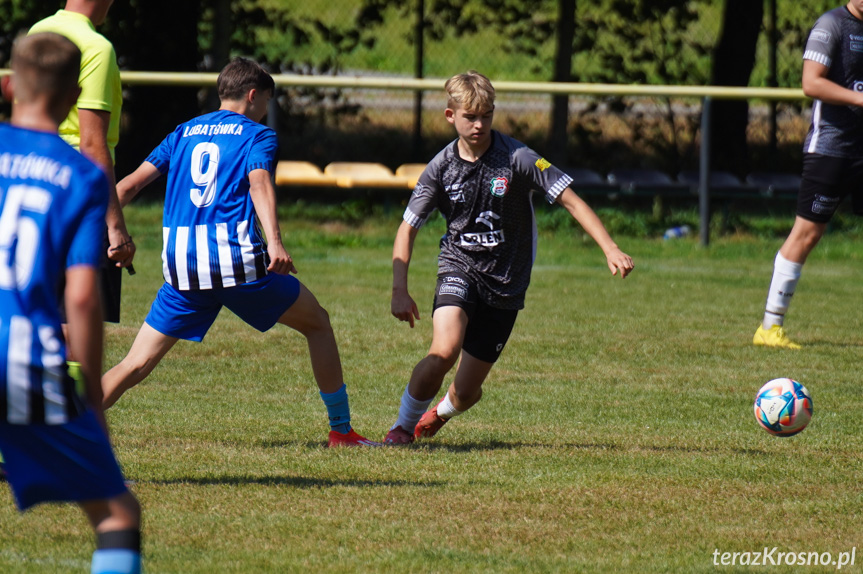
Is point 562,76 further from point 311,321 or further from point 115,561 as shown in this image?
point 115,561

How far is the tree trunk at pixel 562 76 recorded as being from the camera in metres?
14.6

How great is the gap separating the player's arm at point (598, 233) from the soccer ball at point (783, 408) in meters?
0.97

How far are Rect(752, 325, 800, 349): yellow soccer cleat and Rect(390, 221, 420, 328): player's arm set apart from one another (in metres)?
3.48

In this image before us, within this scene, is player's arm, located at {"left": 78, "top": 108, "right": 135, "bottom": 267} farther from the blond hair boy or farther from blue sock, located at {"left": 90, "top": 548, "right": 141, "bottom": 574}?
blue sock, located at {"left": 90, "top": 548, "right": 141, "bottom": 574}

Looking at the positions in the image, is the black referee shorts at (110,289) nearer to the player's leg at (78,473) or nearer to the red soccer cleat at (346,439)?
the red soccer cleat at (346,439)

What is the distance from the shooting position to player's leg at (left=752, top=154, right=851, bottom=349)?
25.0 ft

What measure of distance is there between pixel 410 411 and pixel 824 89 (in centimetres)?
389

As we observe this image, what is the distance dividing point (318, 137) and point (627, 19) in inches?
188

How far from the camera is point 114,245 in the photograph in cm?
443

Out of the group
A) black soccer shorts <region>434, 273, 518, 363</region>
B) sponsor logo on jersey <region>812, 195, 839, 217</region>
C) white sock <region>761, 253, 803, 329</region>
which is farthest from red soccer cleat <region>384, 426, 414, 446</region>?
sponsor logo on jersey <region>812, 195, 839, 217</region>

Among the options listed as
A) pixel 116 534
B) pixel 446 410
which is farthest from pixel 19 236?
pixel 446 410

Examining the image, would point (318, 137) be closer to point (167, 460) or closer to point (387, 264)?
point (387, 264)

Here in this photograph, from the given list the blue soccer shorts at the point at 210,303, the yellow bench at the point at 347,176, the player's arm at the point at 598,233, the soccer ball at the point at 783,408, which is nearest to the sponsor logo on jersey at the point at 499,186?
the player's arm at the point at 598,233

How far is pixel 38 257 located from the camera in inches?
101
